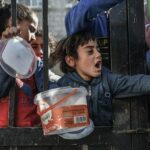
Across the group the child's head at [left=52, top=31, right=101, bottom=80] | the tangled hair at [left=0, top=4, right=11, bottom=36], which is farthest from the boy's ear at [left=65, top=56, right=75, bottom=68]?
the tangled hair at [left=0, top=4, right=11, bottom=36]

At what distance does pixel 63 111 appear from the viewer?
1950 mm

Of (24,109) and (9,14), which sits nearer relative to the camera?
(24,109)

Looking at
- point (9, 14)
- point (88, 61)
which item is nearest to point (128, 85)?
point (88, 61)

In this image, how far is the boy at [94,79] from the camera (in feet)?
6.88

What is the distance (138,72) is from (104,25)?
18.4 inches

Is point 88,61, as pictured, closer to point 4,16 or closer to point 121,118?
point 121,118

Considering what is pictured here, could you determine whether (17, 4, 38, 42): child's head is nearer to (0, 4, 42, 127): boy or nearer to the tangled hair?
the tangled hair

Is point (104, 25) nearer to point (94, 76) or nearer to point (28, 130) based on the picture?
point (94, 76)

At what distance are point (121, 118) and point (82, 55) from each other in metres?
0.40

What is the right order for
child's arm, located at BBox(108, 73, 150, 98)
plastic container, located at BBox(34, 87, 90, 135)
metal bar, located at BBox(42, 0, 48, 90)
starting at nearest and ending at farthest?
1. plastic container, located at BBox(34, 87, 90, 135)
2. child's arm, located at BBox(108, 73, 150, 98)
3. metal bar, located at BBox(42, 0, 48, 90)

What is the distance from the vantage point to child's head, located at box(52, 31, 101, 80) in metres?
2.25

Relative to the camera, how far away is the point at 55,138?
2082 millimetres

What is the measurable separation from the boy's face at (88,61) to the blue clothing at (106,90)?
0.11 ft

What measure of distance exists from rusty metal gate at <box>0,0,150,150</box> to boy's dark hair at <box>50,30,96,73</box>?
0.19m
